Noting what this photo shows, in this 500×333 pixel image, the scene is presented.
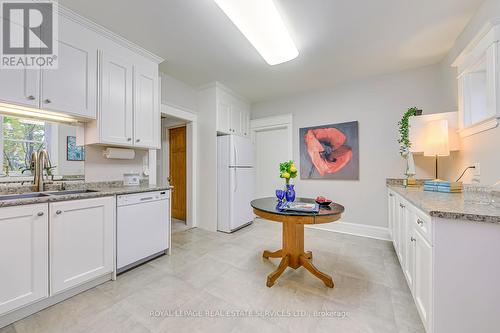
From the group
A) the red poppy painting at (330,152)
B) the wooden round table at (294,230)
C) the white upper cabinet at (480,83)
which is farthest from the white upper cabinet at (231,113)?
the white upper cabinet at (480,83)

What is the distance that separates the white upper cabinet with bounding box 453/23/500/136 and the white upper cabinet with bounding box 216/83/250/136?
10.2 feet

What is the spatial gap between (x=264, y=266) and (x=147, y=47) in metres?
2.97

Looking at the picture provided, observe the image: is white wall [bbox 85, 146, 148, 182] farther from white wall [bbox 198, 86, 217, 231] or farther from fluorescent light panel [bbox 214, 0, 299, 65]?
fluorescent light panel [bbox 214, 0, 299, 65]

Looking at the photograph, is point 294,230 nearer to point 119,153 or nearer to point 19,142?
point 119,153

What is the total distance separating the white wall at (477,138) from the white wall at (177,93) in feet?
11.9

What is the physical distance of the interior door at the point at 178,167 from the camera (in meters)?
4.07

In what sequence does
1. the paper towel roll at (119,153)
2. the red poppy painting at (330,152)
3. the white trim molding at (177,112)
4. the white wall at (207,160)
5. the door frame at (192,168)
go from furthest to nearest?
the door frame at (192,168) → the white wall at (207,160) → the red poppy painting at (330,152) → the white trim molding at (177,112) → the paper towel roll at (119,153)

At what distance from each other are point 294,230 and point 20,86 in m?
2.75

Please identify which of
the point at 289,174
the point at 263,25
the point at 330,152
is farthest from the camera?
the point at 330,152

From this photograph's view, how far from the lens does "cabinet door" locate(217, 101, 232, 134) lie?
348 cm

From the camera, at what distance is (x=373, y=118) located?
10.5 ft

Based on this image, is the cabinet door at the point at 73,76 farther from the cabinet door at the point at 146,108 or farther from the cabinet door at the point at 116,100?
the cabinet door at the point at 146,108

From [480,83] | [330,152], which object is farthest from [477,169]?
[330,152]

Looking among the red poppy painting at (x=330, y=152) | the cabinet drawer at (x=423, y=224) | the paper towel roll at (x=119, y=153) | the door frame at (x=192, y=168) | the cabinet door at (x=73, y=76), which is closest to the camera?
the cabinet drawer at (x=423, y=224)
